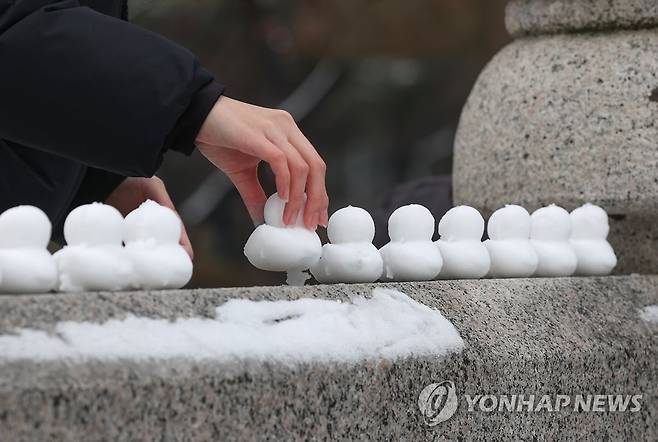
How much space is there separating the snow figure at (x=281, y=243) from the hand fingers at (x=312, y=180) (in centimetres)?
3

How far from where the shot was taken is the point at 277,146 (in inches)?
90.2

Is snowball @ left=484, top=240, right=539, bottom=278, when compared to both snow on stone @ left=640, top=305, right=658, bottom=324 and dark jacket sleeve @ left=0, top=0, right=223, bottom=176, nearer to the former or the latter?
snow on stone @ left=640, top=305, right=658, bottom=324

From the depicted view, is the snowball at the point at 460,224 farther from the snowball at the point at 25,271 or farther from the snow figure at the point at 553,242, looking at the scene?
the snowball at the point at 25,271

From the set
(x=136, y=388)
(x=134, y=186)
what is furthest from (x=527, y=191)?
(x=136, y=388)

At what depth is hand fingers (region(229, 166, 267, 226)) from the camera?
2485 millimetres

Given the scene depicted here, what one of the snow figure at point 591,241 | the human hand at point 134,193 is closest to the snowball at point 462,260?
the snow figure at point 591,241

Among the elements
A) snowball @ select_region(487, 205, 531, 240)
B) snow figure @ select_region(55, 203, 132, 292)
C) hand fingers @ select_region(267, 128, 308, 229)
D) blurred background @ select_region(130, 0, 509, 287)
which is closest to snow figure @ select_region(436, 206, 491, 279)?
snowball @ select_region(487, 205, 531, 240)

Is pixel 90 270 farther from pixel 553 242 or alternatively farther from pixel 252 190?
pixel 553 242

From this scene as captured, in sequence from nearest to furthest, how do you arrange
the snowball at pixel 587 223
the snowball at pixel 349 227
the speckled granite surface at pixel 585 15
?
the snowball at pixel 349 227
the snowball at pixel 587 223
the speckled granite surface at pixel 585 15

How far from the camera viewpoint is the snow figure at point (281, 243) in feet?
7.79

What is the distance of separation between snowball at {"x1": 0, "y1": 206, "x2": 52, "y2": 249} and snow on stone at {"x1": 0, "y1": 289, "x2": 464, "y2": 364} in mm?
227

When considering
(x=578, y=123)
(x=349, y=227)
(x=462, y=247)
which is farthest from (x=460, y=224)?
(x=578, y=123)

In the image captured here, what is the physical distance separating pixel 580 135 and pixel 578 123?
0.03 metres

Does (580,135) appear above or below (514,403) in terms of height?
above
